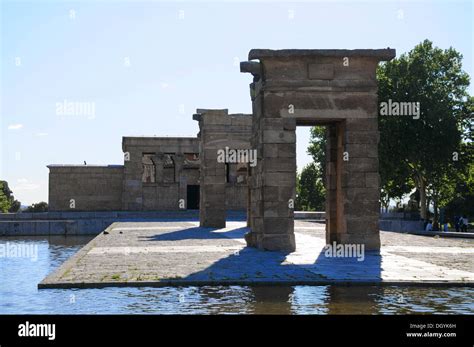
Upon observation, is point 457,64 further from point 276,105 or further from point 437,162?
point 276,105

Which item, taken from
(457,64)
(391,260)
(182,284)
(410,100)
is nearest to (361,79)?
(391,260)

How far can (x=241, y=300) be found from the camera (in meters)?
10.6

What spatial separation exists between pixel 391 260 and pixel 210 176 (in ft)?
59.1

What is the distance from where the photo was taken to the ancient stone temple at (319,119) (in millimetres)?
18969

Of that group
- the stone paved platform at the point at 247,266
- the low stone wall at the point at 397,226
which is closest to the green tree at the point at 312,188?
the low stone wall at the point at 397,226

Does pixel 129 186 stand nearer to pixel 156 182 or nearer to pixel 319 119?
pixel 156 182

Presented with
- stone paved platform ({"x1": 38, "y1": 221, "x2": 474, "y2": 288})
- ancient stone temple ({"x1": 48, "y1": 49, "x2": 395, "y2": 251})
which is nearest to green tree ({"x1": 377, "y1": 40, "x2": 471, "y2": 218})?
stone paved platform ({"x1": 38, "y1": 221, "x2": 474, "y2": 288})

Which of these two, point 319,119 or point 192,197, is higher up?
point 319,119

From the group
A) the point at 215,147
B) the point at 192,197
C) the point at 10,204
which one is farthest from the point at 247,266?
the point at 10,204

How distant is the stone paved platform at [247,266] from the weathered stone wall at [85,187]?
29.9 meters

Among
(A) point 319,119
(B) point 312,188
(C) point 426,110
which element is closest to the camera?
(A) point 319,119

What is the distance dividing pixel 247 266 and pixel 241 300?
428 cm

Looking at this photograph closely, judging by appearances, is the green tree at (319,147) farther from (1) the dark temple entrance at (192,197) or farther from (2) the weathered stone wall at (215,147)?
(2) the weathered stone wall at (215,147)

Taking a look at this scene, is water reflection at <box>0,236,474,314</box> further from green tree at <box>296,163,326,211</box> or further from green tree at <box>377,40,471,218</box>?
A: green tree at <box>296,163,326,211</box>
